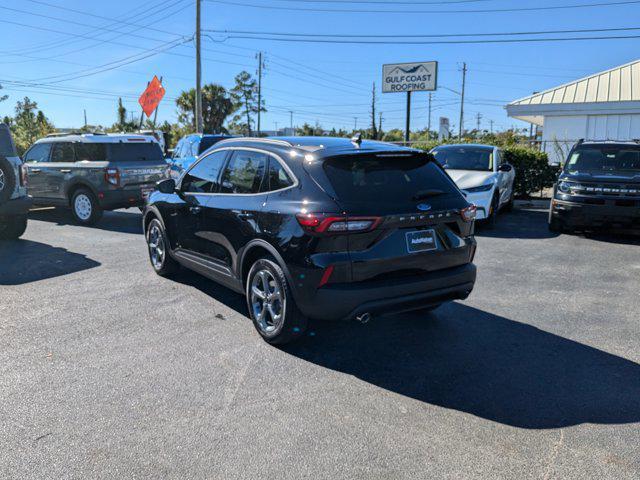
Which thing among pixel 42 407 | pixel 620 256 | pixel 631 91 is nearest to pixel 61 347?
pixel 42 407

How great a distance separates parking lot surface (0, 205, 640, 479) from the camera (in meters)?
2.94

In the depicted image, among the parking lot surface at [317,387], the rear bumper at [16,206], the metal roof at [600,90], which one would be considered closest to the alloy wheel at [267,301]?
the parking lot surface at [317,387]

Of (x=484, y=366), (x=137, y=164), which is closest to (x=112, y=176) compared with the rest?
(x=137, y=164)

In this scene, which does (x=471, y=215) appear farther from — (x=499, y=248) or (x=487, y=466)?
(x=499, y=248)

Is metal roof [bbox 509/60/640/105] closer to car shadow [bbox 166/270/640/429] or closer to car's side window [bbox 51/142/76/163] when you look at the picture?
car's side window [bbox 51/142/76/163]

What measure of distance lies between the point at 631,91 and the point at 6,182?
2353cm

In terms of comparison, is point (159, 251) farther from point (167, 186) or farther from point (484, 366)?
point (484, 366)

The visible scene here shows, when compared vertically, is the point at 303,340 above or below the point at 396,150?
below

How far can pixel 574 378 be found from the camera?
3.94 metres

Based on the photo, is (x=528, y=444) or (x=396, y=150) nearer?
(x=528, y=444)

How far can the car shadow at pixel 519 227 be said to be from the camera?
33.7 feet

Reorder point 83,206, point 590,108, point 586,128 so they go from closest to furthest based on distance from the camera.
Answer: point 83,206 < point 590,108 < point 586,128

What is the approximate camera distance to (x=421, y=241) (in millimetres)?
4203

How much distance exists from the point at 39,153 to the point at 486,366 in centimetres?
1131
